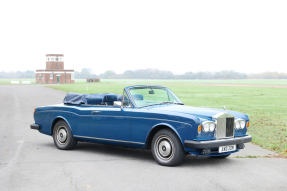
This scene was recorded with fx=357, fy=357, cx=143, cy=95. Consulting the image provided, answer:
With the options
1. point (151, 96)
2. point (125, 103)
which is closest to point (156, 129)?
point (125, 103)

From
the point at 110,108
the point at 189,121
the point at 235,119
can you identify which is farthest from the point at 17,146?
the point at 235,119

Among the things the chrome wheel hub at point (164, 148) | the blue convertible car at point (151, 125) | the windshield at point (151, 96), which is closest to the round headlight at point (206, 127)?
the blue convertible car at point (151, 125)

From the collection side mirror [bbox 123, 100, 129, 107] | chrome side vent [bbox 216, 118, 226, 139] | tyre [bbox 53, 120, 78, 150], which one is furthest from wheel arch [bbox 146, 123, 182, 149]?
tyre [bbox 53, 120, 78, 150]

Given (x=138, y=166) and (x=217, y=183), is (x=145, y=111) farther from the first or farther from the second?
(x=217, y=183)

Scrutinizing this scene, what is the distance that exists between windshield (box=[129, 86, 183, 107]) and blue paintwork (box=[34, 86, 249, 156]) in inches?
8.3

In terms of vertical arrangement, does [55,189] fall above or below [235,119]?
below

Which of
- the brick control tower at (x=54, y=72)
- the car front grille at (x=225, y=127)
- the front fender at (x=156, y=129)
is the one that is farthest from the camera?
the brick control tower at (x=54, y=72)

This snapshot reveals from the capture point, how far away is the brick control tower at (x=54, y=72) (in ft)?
369

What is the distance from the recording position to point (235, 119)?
699 centimetres

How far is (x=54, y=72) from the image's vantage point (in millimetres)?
112750

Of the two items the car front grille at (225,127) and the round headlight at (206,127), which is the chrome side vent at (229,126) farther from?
the round headlight at (206,127)

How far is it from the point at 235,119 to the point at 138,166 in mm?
2101

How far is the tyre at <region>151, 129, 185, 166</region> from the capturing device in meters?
6.46

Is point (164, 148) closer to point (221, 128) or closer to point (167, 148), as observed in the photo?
point (167, 148)
